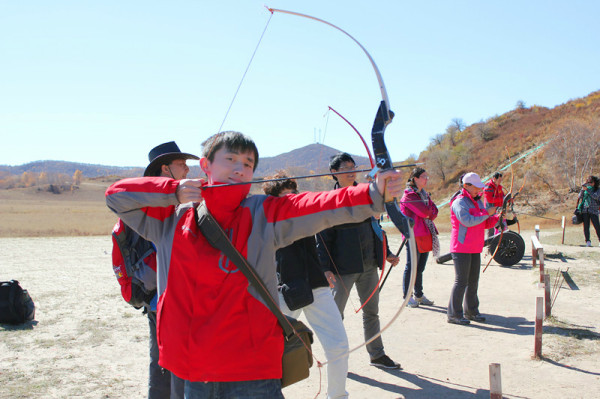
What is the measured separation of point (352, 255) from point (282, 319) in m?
2.64

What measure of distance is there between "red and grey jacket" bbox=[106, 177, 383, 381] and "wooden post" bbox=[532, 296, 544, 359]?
374 centimetres

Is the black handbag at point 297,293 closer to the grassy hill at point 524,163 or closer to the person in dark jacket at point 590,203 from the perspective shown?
the person in dark jacket at point 590,203

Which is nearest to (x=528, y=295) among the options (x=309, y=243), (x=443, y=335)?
(x=443, y=335)

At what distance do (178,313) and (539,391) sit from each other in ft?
12.2

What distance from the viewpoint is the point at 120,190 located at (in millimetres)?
2340

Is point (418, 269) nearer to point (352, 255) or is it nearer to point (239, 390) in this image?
point (352, 255)

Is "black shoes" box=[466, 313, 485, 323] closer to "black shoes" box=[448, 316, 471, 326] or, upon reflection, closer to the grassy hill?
"black shoes" box=[448, 316, 471, 326]

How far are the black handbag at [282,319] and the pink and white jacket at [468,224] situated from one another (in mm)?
4420

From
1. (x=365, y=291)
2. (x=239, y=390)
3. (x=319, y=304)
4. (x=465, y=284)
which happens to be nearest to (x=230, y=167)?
(x=239, y=390)

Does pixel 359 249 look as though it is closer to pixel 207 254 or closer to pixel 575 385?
pixel 575 385

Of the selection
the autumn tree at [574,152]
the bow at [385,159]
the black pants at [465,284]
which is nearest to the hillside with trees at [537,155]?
the autumn tree at [574,152]

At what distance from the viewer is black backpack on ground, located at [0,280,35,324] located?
6.56 m

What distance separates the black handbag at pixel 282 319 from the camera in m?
2.08

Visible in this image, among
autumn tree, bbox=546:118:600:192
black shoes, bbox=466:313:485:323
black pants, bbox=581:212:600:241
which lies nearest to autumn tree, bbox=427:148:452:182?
autumn tree, bbox=546:118:600:192
